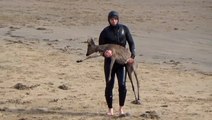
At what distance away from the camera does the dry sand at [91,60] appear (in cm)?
1033

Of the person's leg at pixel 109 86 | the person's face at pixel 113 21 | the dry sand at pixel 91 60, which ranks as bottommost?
the dry sand at pixel 91 60

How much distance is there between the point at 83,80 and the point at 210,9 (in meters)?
14.1

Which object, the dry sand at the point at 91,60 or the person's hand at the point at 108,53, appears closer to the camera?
the person's hand at the point at 108,53

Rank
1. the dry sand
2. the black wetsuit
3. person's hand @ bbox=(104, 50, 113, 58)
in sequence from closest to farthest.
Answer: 1. person's hand @ bbox=(104, 50, 113, 58)
2. the black wetsuit
3. the dry sand

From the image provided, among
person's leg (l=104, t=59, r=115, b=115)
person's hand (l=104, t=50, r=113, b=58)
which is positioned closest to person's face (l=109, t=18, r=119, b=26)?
person's hand (l=104, t=50, r=113, b=58)

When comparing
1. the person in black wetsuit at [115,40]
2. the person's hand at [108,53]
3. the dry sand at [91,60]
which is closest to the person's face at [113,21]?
the person in black wetsuit at [115,40]

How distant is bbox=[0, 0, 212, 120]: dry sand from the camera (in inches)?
Answer: 407

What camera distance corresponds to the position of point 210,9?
1008 inches

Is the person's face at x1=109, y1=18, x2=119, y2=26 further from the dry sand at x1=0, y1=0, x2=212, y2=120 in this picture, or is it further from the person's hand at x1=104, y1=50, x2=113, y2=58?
the dry sand at x1=0, y1=0, x2=212, y2=120

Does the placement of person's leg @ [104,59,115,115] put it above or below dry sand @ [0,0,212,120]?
above

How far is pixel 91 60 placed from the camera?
15.1 metres

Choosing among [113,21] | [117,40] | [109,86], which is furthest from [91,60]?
[113,21]

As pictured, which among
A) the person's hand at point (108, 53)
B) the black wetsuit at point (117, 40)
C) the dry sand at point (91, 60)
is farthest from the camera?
the dry sand at point (91, 60)

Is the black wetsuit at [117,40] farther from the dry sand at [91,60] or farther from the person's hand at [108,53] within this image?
the dry sand at [91,60]
